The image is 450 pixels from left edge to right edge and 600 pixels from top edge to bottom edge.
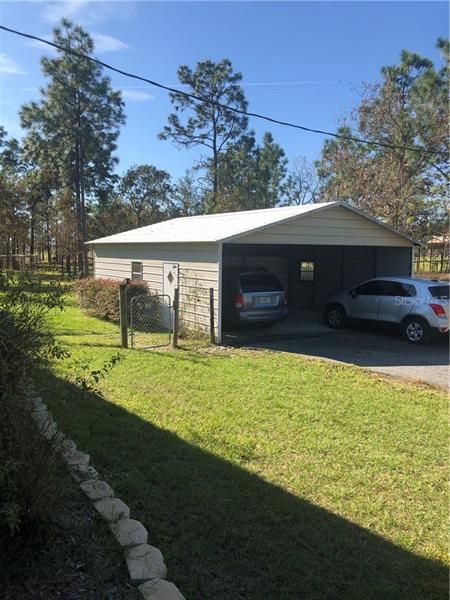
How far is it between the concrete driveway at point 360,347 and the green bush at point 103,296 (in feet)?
11.6

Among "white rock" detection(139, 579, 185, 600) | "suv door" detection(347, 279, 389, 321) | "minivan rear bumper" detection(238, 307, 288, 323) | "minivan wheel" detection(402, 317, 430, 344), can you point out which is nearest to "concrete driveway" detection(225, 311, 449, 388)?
"minivan wheel" detection(402, 317, 430, 344)

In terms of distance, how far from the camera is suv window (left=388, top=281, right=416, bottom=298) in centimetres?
1170

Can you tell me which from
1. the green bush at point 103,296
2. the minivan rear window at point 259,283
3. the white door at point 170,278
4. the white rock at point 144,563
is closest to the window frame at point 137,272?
the green bush at point 103,296

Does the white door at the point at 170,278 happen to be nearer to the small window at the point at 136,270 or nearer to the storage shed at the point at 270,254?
the storage shed at the point at 270,254

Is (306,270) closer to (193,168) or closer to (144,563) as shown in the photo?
(144,563)

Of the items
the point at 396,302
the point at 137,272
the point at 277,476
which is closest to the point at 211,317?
the point at 396,302

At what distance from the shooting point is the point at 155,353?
984 centimetres

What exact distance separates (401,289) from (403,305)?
399 mm

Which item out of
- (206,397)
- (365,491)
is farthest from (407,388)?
(365,491)

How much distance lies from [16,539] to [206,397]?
4.01 meters

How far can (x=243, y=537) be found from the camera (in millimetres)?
3422

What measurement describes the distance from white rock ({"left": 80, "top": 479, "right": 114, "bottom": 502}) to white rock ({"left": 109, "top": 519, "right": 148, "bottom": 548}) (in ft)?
1.14

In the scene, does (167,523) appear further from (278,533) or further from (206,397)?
(206,397)

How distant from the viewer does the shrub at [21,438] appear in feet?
8.96
